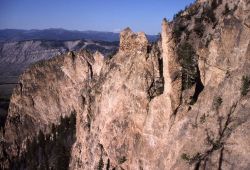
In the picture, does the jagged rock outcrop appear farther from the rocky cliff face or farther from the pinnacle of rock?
the pinnacle of rock

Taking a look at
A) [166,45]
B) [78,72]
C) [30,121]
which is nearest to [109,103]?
[166,45]

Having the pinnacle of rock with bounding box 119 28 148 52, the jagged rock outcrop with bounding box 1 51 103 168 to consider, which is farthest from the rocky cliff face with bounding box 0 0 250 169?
the jagged rock outcrop with bounding box 1 51 103 168

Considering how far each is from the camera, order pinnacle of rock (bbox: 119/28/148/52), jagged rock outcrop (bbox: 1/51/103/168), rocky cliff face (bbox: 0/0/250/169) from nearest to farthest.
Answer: rocky cliff face (bbox: 0/0/250/169) < pinnacle of rock (bbox: 119/28/148/52) < jagged rock outcrop (bbox: 1/51/103/168)

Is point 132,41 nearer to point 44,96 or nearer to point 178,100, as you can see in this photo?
point 178,100

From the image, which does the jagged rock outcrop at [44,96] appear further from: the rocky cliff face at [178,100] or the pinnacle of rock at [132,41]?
the pinnacle of rock at [132,41]

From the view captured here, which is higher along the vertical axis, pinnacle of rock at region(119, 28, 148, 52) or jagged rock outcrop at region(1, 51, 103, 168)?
pinnacle of rock at region(119, 28, 148, 52)

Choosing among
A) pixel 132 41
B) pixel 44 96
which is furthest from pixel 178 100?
pixel 44 96

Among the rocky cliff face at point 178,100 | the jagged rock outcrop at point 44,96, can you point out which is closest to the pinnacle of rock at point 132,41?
the rocky cliff face at point 178,100

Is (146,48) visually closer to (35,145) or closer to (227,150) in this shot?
(227,150)
